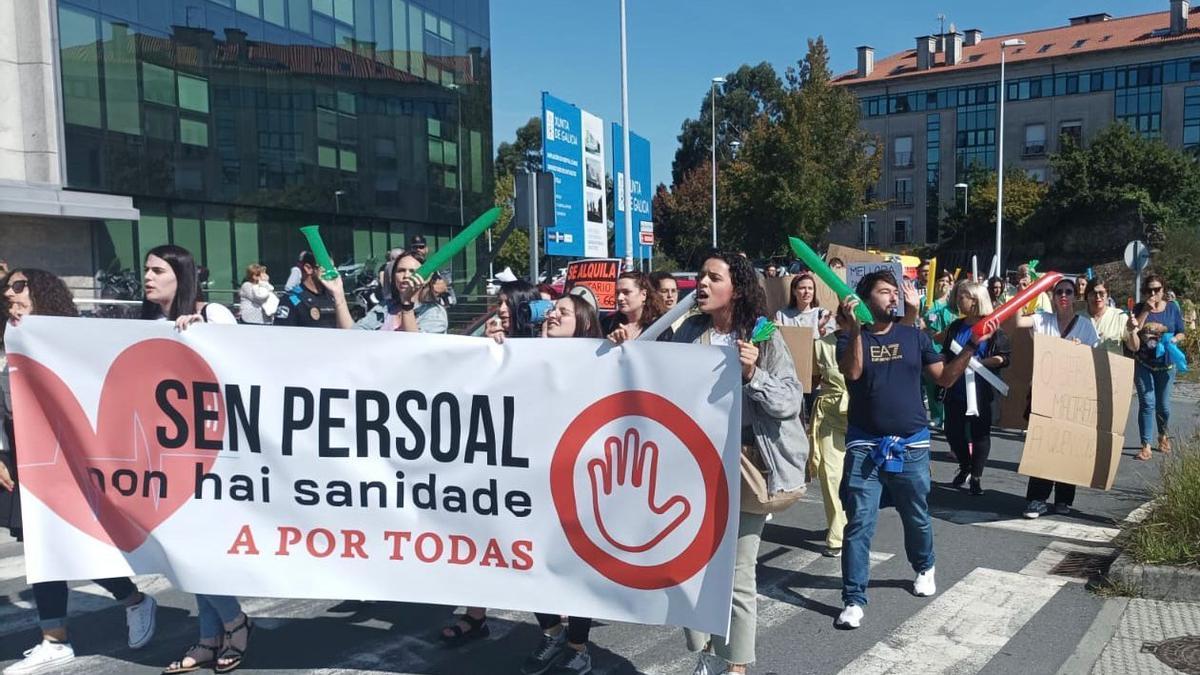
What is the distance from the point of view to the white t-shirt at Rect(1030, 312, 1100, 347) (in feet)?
24.5

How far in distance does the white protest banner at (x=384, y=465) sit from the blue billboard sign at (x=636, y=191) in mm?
19524

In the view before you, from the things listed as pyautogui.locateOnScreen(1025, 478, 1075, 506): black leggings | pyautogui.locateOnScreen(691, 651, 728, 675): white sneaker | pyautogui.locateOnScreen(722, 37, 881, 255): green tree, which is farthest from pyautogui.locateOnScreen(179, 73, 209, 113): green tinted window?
pyautogui.locateOnScreen(722, 37, 881, 255): green tree

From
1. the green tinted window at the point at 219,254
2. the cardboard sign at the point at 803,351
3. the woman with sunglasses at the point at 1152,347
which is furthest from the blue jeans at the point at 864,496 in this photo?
the green tinted window at the point at 219,254

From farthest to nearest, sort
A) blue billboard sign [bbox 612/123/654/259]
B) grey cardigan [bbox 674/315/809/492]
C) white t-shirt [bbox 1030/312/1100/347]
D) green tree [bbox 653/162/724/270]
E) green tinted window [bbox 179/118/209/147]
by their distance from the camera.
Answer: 1. green tree [bbox 653/162/724/270]
2. blue billboard sign [bbox 612/123/654/259]
3. green tinted window [bbox 179/118/209/147]
4. white t-shirt [bbox 1030/312/1100/347]
5. grey cardigan [bbox 674/315/809/492]

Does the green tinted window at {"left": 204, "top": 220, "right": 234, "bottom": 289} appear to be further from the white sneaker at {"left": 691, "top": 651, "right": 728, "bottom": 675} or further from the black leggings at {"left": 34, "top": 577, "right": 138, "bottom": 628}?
the white sneaker at {"left": 691, "top": 651, "right": 728, "bottom": 675}

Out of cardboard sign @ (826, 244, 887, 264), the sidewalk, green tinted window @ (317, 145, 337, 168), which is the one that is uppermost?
green tinted window @ (317, 145, 337, 168)

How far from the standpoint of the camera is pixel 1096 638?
4.75m

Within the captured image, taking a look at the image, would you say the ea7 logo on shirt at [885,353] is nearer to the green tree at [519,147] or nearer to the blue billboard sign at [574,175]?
the blue billboard sign at [574,175]

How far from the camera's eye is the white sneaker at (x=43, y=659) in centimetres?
439

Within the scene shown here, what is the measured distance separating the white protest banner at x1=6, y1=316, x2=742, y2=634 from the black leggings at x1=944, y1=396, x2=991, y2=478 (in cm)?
454

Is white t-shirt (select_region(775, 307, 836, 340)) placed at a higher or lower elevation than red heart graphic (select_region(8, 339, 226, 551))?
higher

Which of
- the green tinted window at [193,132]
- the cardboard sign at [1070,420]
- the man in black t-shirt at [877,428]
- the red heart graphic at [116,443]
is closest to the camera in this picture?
the red heart graphic at [116,443]

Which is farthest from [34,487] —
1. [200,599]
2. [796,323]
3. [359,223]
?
[359,223]

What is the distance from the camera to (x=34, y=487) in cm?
428
